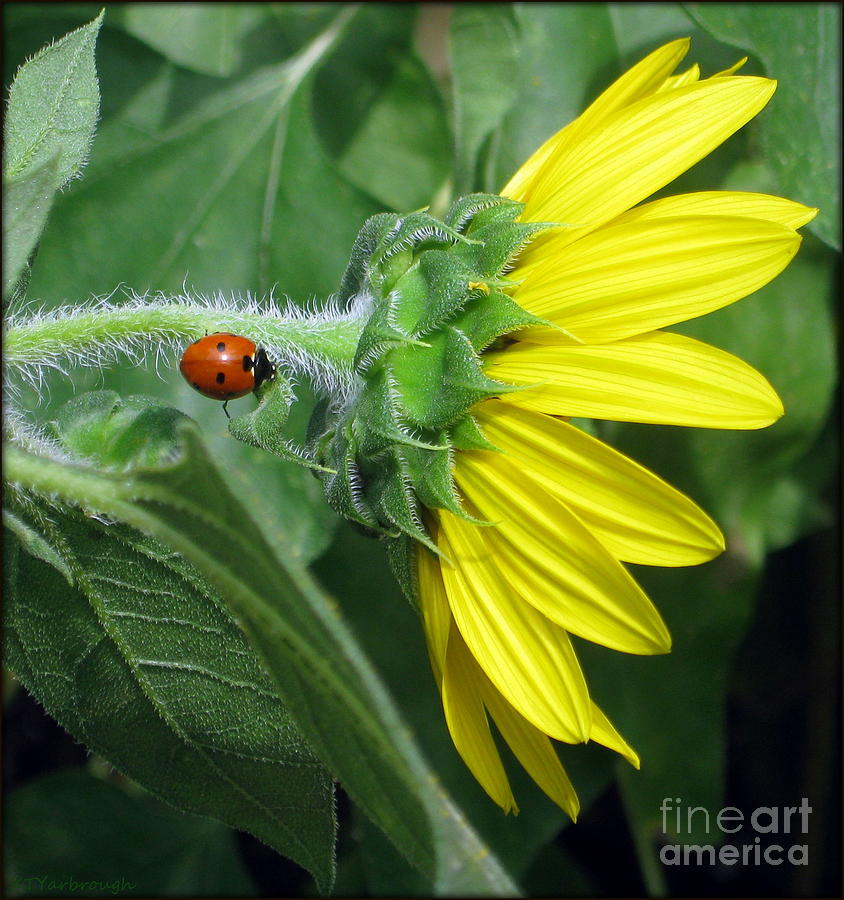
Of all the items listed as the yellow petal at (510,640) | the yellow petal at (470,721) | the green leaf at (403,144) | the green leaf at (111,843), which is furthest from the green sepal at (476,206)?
the green leaf at (111,843)

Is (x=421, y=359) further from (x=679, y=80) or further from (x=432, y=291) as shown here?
(x=679, y=80)

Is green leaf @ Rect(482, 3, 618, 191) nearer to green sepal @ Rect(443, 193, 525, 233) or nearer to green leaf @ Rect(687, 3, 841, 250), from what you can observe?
green leaf @ Rect(687, 3, 841, 250)

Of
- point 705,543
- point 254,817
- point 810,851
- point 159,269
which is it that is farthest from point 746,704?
point 159,269

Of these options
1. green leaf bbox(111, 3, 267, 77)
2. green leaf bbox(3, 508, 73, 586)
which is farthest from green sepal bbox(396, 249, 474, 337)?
green leaf bbox(111, 3, 267, 77)

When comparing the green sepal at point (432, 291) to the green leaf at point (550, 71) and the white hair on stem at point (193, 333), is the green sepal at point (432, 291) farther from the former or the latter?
the green leaf at point (550, 71)

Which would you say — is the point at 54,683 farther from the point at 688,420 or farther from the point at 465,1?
the point at 465,1

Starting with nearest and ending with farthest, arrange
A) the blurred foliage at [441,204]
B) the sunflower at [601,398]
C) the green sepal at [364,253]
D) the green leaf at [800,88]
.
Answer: the sunflower at [601,398] < the green sepal at [364,253] < the green leaf at [800,88] < the blurred foliage at [441,204]
